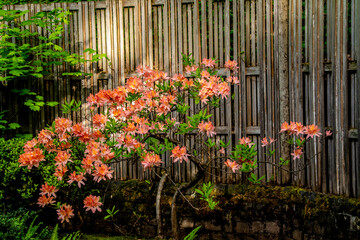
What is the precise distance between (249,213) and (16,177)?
291cm

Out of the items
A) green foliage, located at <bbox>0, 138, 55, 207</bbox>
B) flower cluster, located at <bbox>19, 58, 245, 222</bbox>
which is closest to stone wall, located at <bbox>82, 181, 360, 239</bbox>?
green foliage, located at <bbox>0, 138, 55, 207</bbox>

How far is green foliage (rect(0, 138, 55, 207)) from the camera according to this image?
4.55 meters

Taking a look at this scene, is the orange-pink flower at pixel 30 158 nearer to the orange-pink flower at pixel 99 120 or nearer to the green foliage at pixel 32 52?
the orange-pink flower at pixel 99 120

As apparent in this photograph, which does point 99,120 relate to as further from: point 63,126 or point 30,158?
point 30,158

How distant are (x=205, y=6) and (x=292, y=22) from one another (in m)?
1.18

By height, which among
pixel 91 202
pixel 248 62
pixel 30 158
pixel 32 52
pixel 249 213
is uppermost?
pixel 32 52

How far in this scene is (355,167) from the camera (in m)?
4.18

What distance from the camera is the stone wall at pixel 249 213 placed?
13.9ft

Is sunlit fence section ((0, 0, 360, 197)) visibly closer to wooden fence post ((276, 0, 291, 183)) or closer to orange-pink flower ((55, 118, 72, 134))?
wooden fence post ((276, 0, 291, 183))

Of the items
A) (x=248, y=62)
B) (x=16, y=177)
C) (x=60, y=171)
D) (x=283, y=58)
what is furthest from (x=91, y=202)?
(x=283, y=58)

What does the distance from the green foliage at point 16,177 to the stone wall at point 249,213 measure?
1110 mm

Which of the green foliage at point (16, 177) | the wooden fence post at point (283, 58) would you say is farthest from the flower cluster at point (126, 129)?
the wooden fence post at point (283, 58)

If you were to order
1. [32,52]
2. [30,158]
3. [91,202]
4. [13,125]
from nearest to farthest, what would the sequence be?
[30,158] → [91,202] → [13,125] → [32,52]

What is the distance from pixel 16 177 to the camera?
15.1 ft
